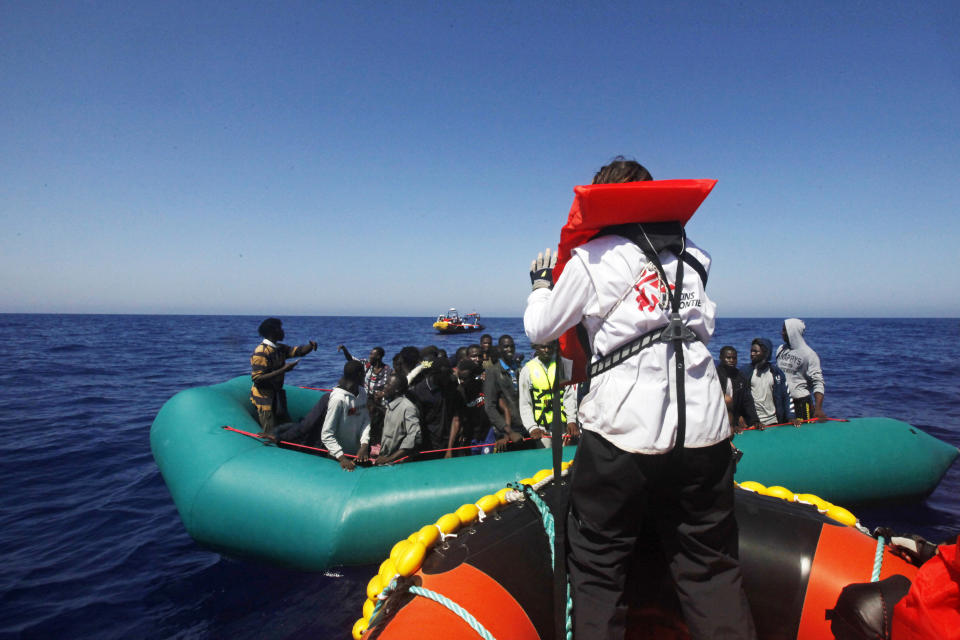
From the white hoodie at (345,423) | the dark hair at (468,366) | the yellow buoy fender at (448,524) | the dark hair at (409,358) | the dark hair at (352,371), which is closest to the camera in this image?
the yellow buoy fender at (448,524)

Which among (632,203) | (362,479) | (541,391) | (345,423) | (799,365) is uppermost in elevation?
(632,203)


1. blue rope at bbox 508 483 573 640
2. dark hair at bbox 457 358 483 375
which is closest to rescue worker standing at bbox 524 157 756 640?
blue rope at bbox 508 483 573 640

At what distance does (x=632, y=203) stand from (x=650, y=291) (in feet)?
0.97

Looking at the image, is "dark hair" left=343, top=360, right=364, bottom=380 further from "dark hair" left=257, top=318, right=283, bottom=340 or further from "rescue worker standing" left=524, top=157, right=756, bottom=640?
"rescue worker standing" left=524, top=157, right=756, bottom=640

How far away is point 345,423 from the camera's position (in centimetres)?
464

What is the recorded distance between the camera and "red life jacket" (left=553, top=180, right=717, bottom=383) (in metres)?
1.37

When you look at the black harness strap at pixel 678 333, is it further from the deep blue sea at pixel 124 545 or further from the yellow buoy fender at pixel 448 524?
the deep blue sea at pixel 124 545

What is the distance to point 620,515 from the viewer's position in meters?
1.37

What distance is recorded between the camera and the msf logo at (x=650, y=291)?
1354 millimetres

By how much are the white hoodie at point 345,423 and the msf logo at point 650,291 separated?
3668mm

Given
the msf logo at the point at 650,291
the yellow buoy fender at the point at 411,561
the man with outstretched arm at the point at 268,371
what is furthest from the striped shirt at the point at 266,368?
the msf logo at the point at 650,291

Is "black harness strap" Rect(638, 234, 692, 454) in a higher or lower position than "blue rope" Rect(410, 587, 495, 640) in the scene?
higher

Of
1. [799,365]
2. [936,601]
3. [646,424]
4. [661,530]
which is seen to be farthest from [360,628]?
[799,365]

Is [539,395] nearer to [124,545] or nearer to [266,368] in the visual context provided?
[266,368]
